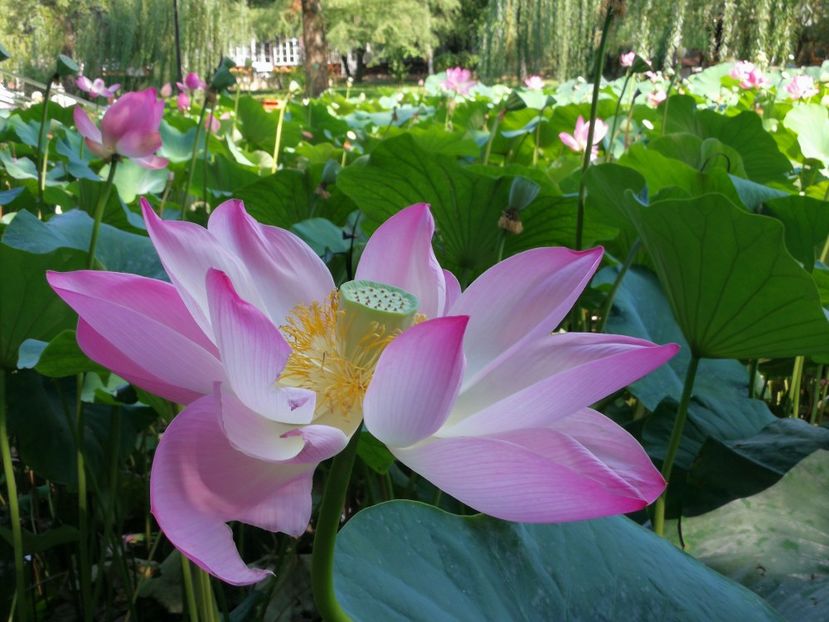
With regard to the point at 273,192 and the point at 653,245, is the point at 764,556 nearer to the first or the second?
the point at 653,245

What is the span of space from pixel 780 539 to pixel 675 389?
0.82ft

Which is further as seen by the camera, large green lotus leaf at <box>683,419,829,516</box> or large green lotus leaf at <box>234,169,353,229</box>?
large green lotus leaf at <box>234,169,353,229</box>

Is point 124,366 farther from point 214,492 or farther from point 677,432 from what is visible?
point 677,432

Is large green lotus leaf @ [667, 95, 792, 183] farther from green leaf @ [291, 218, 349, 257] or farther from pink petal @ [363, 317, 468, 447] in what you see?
pink petal @ [363, 317, 468, 447]

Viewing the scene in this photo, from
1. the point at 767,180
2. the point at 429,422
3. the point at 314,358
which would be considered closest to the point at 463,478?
the point at 429,422

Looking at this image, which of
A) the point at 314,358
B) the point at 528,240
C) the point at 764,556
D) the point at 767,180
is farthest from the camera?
the point at 767,180

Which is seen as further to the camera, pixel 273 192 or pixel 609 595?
pixel 273 192

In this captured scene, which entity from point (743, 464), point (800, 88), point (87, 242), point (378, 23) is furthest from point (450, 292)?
point (378, 23)

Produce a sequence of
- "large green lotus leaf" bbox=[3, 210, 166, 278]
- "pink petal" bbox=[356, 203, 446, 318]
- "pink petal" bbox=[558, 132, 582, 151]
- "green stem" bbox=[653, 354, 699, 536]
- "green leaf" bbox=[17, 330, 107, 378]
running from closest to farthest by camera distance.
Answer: "pink petal" bbox=[356, 203, 446, 318] < "green leaf" bbox=[17, 330, 107, 378] < "green stem" bbox=[653, 354, 699, 536] < "large green lotus leaf" bbox=[3, 210, 166, 278] < "pink petal" bbox=[558, 132, 582, 151]

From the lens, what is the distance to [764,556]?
0.62 metres

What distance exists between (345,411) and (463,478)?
0.09m

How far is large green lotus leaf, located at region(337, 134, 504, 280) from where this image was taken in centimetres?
86

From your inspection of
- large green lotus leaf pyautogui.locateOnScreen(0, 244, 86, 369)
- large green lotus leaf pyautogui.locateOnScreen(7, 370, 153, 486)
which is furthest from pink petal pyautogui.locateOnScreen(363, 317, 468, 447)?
large green lotus leaf pyautogui.locateOnScreen(7, 370, 153, 486)

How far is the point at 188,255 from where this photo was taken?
38 cm
